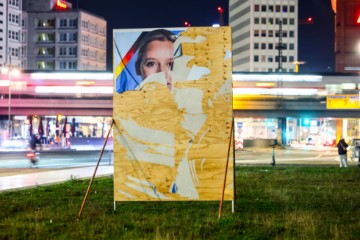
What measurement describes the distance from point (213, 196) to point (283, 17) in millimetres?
169860

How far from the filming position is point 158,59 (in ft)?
39.1

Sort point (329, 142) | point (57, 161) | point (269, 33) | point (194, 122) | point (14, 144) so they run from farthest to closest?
1. point (269, 33)
2. point (329, 142)
3. point (14, 144)
4. point (57, 161)
5. point (194, 122)

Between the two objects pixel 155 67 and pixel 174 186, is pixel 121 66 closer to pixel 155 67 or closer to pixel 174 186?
pixel 155 67

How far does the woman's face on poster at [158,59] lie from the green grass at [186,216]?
2636 millimetres

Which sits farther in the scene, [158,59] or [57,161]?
[57,161]

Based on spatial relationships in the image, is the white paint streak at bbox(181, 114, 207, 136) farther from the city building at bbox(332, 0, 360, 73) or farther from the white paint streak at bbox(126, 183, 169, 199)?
the city building at bbox(332, 0, 360, 73)

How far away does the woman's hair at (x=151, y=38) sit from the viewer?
11898 mm

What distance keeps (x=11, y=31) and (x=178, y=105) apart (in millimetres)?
147882

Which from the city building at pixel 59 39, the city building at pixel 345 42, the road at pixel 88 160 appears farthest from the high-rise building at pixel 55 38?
the road at pixel 88 160

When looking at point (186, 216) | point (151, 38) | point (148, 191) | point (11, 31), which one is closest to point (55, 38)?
point (11, 31)

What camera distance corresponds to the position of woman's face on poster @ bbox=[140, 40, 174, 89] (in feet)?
38.9

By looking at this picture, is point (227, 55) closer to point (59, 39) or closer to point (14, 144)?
point (14, 144)

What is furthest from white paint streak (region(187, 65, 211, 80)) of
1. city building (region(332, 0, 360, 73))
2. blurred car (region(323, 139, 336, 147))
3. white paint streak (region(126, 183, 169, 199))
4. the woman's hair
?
city building (region(332, 0, 360, 73))

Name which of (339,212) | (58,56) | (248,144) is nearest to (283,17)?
(58,56)
